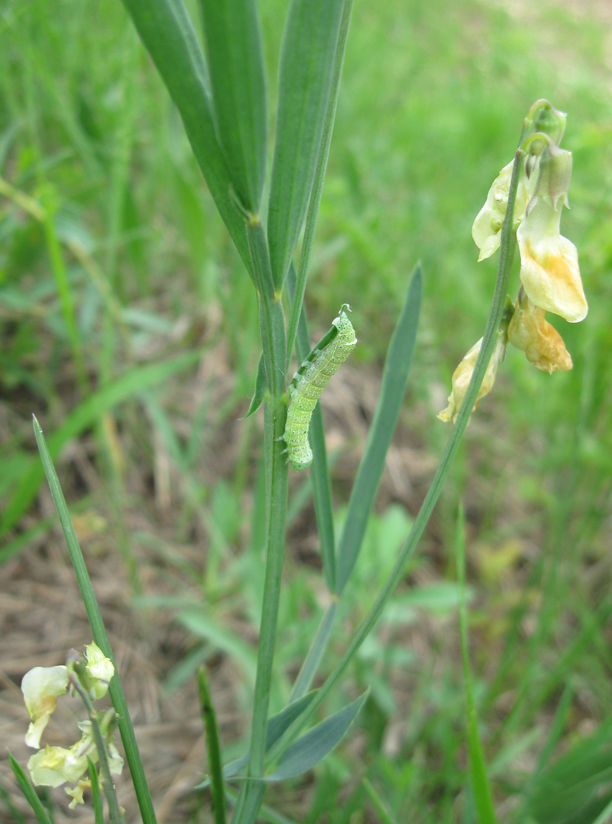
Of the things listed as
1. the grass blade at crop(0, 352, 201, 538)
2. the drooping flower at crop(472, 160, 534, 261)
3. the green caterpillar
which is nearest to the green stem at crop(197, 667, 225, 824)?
the green caterpillar

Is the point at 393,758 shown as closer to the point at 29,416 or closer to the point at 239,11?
the point at 29,416

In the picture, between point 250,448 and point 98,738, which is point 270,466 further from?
point 250,448

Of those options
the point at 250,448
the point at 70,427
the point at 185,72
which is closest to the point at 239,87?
the point at 185,72

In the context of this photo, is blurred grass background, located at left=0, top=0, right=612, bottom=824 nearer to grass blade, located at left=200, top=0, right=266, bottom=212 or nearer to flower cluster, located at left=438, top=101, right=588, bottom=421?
flower cluster, located at left=438, top=101, right=588, bottom=421

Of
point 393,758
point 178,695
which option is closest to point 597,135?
point 393,758

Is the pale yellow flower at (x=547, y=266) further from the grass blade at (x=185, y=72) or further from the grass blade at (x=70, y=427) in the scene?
the grass blade at (x=70, y=427)
